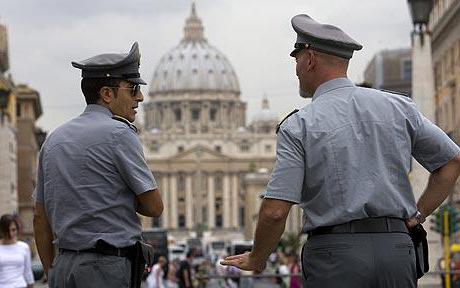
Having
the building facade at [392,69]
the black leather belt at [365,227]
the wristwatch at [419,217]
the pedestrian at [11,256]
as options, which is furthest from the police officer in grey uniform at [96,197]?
the building facade at [392,69]

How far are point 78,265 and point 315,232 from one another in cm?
111

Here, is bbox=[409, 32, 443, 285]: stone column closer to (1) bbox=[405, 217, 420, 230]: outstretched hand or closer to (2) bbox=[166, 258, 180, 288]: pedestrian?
(2) bbox=[166, 258, 180, 288]: pedestrian

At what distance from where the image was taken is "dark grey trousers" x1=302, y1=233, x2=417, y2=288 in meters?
5.61

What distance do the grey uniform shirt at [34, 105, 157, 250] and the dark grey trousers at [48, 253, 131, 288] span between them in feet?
0.19

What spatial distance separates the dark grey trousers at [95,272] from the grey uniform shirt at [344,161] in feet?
3.12

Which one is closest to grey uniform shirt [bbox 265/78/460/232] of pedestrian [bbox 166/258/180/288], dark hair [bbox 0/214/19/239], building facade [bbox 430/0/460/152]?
dark hair [bbox 0/214/19/239]

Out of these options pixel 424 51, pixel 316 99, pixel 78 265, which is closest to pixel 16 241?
pixel 78 265

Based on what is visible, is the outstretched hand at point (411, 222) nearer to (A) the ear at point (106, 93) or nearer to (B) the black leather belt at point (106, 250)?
(B) the black leather belt at point (106, 250)

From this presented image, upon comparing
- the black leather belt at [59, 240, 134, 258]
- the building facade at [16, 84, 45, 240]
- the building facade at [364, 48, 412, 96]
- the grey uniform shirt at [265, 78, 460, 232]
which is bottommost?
the building facade at [16, 84, 45, 240]

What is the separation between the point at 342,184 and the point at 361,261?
11.1 inches

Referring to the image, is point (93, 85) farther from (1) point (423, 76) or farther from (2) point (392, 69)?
(2) point (392, 69)

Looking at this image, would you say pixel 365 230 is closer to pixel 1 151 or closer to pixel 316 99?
pixel 316 99

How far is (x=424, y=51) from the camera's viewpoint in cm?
2470

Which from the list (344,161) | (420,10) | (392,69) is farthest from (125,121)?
(392,69)
